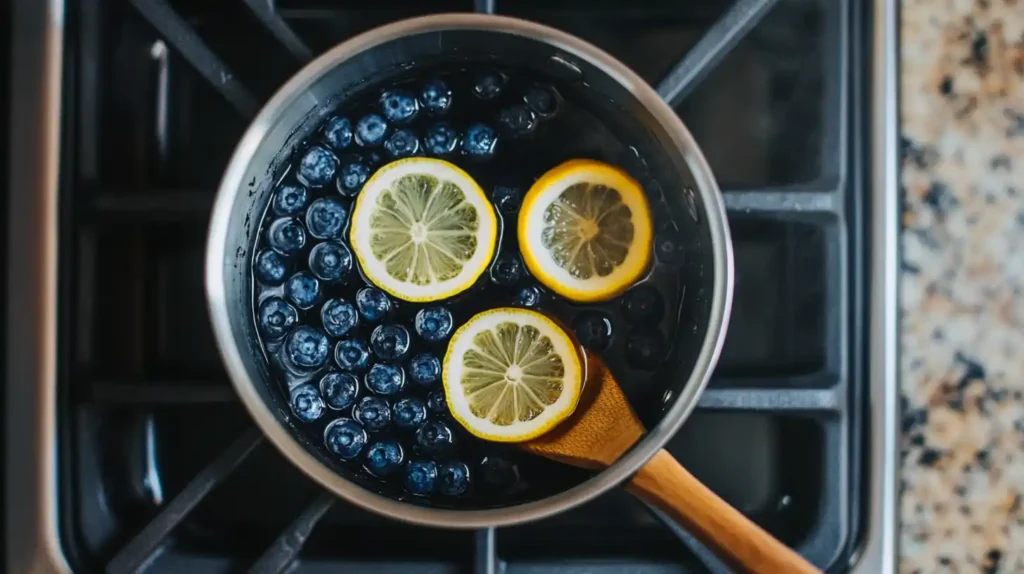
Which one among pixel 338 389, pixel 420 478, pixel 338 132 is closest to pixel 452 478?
pixel 420 478

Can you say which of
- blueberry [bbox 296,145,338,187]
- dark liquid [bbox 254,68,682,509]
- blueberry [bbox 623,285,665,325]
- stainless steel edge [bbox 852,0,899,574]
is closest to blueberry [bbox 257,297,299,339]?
dark liquid [bbox 254,68,682,509]

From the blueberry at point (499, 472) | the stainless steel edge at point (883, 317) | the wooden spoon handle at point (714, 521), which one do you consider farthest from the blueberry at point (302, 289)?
the stainless steel edge at point (883, 317)

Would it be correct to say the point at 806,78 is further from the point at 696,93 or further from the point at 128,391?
the point at 128,391

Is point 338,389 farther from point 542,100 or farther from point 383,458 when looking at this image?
point 542,100

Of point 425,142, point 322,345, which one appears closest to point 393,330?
point 322,345

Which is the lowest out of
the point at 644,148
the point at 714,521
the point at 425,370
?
the point at 714,521

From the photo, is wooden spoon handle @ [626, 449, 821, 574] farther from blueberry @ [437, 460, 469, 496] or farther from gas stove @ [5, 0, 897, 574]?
blueberry @ [437, 460, 469, 496]
